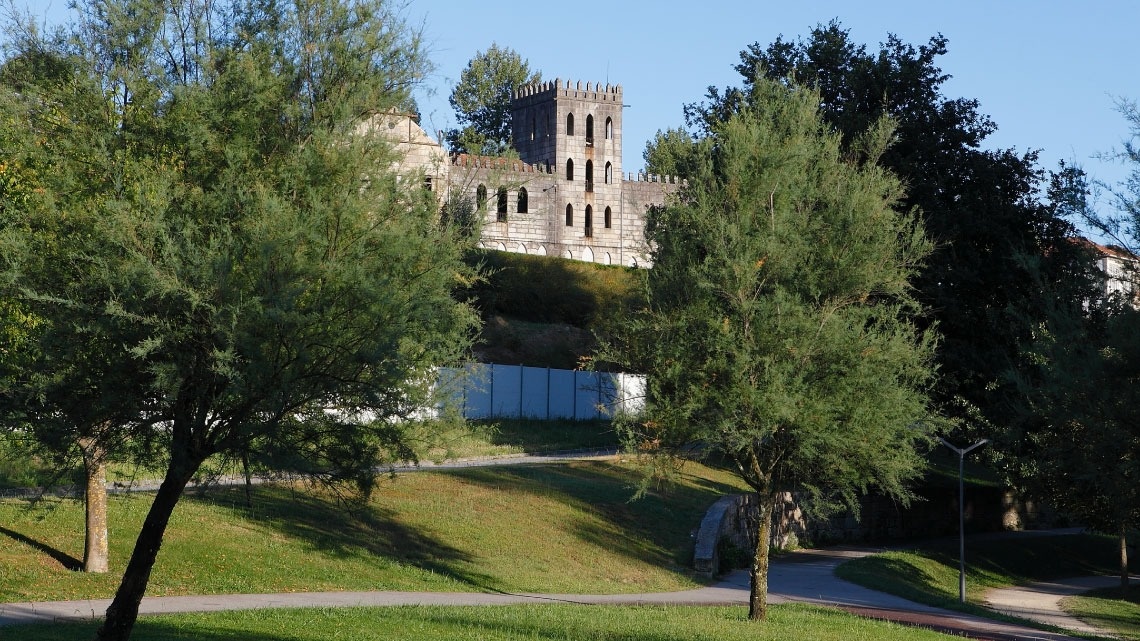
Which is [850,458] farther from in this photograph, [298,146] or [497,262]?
[497,262]

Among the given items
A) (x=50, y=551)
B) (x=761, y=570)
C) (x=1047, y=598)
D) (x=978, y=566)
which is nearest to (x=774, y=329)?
(x=761, y=570)

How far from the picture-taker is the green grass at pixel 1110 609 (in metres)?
30.1

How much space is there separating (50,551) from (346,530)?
20.9 ft

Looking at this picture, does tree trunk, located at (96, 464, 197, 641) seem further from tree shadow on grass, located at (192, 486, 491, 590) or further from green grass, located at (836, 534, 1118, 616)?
green grass, located at (836, 534, 1118, 616)

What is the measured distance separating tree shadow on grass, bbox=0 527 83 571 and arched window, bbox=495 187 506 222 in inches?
404

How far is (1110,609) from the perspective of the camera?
33.7 m

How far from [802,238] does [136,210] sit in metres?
11.4

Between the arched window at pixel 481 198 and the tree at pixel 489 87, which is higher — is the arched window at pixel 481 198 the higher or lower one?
the lower one

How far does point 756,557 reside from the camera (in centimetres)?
2039

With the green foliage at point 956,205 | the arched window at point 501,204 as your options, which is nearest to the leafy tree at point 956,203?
the green foliage at point 956,205

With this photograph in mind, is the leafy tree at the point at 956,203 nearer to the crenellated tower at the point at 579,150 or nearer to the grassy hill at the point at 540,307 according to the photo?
the grassy hill at the point at 540,307

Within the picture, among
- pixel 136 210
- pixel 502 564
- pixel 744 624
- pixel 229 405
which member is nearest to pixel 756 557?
pixel 744 624

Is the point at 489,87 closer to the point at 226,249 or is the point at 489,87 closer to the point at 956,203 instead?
the point at 956,203

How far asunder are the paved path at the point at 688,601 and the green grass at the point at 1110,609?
17.8ft
